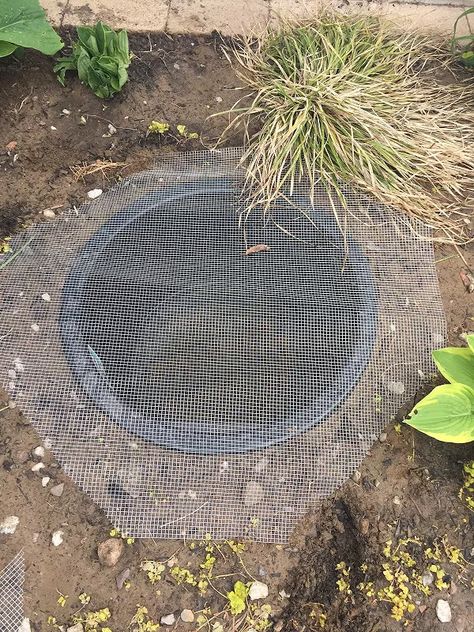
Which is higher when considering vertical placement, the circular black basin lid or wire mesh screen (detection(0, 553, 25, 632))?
the circular black basin lid

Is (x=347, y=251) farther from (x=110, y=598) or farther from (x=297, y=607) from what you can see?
(x=110, y=598)

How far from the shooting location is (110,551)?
4.17 ft

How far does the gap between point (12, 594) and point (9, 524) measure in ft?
0.52

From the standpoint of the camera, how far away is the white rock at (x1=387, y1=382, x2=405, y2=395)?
4.84 ft

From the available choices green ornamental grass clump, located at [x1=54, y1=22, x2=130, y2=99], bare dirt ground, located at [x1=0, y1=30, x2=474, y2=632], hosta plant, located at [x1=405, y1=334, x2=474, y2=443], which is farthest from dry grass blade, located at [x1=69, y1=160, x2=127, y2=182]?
hosta plant, located at [x1=405, y1=334, x2=474, y2=443]

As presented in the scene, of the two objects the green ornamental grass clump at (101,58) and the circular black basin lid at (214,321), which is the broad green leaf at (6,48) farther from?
the circular black basin lid at (214,321)

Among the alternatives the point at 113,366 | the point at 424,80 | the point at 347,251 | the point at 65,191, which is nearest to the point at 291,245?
the point at 347,251

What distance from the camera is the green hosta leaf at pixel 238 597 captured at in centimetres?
124

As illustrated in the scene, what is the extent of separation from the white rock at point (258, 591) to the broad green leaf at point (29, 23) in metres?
1.75

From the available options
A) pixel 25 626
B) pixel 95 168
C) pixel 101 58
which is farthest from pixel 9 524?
pixel 101 58

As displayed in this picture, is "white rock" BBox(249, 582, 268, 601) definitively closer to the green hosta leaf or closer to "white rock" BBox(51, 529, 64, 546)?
the green hosta leaf

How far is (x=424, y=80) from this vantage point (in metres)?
2.08

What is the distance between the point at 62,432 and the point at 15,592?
0.38 m

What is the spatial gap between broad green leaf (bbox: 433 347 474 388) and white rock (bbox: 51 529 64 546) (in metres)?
1.05
